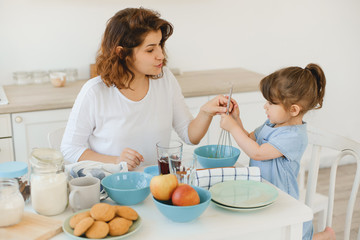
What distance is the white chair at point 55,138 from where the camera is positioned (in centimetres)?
201

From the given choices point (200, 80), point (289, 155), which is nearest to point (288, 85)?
point (289, 155)

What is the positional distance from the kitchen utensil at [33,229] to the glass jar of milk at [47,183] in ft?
0.12

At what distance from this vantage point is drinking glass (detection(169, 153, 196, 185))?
1388mm

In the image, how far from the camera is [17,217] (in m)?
1.26

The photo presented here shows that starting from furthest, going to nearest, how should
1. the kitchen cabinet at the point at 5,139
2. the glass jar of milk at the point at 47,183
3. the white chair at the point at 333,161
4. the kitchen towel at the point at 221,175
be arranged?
the kitchen cabinet at the point at 5,139 → the white chair at the point at 333,161 → the kitchen towel at the point at 221,175 → the glass jar of milk at the point at 47,183

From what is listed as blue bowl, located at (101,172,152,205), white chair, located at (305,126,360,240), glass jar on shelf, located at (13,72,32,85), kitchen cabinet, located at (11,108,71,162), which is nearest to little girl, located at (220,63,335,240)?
white chair, located at (305,126,360,240)

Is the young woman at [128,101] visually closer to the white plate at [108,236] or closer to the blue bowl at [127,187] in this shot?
the blue bowl at [127,187]

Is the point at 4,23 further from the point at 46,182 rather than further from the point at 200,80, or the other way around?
the point at 46,182

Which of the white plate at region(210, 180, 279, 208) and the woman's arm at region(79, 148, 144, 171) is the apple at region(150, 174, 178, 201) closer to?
the white plate at region(210, 180, 279, 208)

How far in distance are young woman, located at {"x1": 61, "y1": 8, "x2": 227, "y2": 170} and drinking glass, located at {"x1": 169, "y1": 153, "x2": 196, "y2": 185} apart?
0.46 meters

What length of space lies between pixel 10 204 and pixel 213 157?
2.56 feet

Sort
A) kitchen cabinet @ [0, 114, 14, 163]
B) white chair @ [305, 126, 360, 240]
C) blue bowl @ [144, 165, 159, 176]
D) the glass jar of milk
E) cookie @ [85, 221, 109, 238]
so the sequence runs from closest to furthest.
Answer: cookie @ [85, 221, 109, 238], the glass jar of milk, blue bowl @ [144, 165, 159, 176], white chair @ [305, 126, 360, 240], kitchen cabinet @ [0, 114, 14, 163]

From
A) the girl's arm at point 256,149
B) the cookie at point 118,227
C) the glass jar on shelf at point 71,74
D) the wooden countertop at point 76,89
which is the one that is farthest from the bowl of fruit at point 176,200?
the glass jar on shelf at point 71,74

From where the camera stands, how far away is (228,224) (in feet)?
4.18
